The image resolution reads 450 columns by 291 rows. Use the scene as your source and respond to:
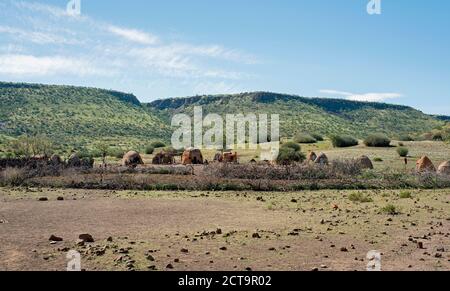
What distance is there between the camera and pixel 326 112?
11431 centimetres

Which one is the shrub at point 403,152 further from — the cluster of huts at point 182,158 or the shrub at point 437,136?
the shrub at point 437,136

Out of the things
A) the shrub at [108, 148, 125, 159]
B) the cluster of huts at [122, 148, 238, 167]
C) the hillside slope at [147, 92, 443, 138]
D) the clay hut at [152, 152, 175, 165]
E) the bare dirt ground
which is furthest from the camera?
the hillside slope at [147, 92, 443, 138]

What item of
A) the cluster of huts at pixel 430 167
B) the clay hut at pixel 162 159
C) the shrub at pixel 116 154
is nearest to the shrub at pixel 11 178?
the clay hut at pixel 162 159

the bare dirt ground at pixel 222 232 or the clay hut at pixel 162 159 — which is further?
the clay hut at pixel 162 159

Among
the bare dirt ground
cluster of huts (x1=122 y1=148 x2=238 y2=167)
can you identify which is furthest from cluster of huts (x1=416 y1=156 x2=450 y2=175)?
cluster of huts (x1=122 y1=148 x2=238 y2=167)

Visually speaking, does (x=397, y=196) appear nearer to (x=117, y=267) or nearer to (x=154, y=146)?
(x=117, y=267)

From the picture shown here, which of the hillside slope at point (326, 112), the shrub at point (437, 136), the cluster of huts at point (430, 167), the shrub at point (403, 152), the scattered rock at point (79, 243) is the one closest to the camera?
the scattered rock at point (79, 243)

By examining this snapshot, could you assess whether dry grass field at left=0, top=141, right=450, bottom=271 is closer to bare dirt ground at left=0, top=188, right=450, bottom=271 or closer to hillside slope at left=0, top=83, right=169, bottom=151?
bare dirt ground at left=0, top=188, right=450, bottom=271

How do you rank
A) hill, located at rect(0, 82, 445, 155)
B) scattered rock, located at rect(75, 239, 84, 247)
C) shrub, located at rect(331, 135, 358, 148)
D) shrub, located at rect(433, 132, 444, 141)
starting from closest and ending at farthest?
scattered rock, located at rect(75, 239, 84, 247)
shrub, located at rect(331, 135, 358, 148)
shrub, located at rect(433, 132, 444, 141)
hill, located at rect(0, 82, 445, 155)

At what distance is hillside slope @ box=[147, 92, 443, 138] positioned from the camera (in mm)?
100062

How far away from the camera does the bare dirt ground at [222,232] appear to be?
392 inches

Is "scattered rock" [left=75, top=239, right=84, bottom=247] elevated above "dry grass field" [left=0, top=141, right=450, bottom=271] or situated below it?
above
